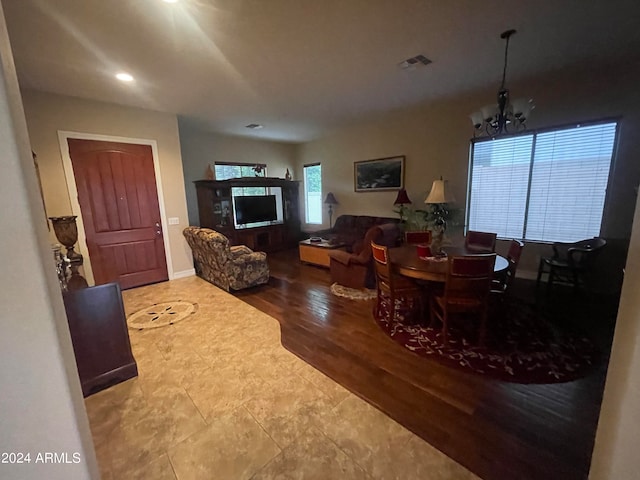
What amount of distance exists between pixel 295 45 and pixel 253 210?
4188 millimetres

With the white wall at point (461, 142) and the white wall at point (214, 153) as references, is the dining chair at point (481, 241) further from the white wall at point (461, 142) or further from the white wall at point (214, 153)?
the white wall at point (214, 153)

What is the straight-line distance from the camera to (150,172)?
4.21 meters

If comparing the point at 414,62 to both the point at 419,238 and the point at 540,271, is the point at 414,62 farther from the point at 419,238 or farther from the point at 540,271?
the point at 540,271

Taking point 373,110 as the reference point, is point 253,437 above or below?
below

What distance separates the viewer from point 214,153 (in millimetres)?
5984

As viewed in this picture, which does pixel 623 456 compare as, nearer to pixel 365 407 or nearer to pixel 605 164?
pixel 365 407

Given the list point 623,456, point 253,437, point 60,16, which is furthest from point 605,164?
point 60,16

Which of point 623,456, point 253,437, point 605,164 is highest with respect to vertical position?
point 605,164

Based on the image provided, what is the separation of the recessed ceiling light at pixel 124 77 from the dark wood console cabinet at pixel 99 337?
2475 millimetres

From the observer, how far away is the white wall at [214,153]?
5.58m

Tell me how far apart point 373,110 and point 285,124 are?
1.79 metres

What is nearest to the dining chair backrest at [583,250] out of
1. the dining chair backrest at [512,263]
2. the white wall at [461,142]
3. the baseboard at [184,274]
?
the white wall at [461,142]

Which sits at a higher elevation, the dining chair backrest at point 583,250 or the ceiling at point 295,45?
the ceiling at point 295,45

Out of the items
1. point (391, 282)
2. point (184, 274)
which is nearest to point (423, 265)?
point (391, 282)
